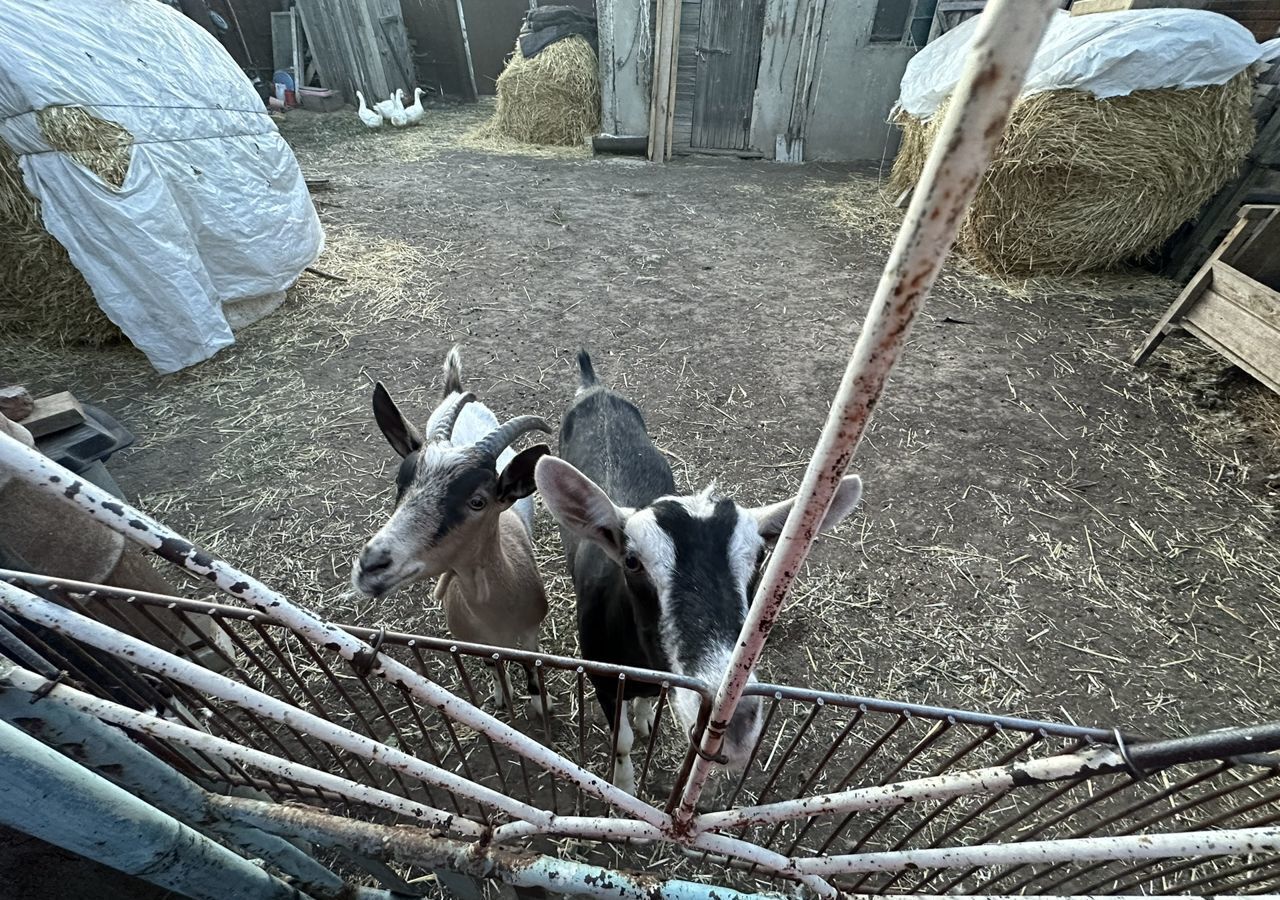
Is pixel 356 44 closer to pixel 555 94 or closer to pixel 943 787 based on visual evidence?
pixel 555 94

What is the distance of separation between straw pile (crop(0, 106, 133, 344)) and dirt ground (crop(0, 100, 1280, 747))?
312 millimetres

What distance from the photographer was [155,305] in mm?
5469

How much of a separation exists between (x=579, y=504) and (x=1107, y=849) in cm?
179

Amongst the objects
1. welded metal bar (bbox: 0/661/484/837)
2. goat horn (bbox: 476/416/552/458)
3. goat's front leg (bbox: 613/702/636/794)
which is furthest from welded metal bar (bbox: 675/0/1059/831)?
goat's front leg (bbox: 613/702/636/794)

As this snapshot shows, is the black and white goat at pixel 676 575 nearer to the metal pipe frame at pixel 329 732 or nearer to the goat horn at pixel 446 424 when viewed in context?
the metal pipe frame at pixel 329 732

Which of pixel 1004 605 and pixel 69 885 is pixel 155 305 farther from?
pixel 1004 605

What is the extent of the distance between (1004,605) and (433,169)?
486 inches

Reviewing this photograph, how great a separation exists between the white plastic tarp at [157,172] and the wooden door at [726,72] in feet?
Result: 29.1

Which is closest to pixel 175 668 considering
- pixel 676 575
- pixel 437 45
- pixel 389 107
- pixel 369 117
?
pixel 676 575

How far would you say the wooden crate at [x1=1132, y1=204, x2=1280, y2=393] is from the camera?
482cm

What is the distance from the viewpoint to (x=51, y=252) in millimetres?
5469

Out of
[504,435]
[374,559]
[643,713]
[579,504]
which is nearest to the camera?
[579,504]

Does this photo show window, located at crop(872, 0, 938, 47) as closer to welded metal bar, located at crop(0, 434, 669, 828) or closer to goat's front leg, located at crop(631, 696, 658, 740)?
goat's front leg, located at crop(631, 696, 658, 740)

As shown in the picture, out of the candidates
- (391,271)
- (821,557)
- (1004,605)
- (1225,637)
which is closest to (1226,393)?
(1225,637)
